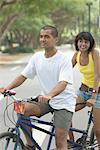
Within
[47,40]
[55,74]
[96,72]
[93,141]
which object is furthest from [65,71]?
[93,141]

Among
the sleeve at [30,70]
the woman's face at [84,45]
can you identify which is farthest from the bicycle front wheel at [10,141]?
the woman's face at [84,45]

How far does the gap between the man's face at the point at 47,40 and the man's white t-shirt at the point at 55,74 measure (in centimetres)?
11

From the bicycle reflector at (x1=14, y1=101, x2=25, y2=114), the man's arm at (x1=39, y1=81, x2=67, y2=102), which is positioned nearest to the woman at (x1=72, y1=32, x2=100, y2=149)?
the man's arm at (x1=39, y1=81, x2=67, y2=102)

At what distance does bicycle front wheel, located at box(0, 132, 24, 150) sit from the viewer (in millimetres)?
4887

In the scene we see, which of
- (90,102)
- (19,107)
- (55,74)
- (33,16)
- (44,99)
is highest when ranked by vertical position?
(55,74)

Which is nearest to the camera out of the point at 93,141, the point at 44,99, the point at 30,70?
the point at 44,99

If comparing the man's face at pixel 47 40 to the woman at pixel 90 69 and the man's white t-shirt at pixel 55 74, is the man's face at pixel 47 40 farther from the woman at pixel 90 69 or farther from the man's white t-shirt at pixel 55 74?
the woman at pixel 90 69

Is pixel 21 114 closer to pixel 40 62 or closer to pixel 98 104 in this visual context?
pixel 40 62

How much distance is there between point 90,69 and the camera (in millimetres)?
5898

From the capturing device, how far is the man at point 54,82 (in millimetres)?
5023

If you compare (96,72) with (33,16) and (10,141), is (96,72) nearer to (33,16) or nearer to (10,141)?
(10,141)

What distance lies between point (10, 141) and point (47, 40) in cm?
109

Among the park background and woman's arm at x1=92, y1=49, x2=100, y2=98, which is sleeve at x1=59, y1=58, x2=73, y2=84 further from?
the park background

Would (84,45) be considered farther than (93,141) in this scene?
No
